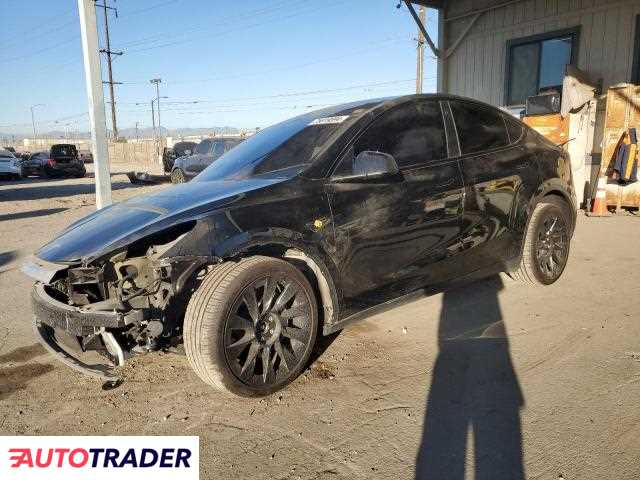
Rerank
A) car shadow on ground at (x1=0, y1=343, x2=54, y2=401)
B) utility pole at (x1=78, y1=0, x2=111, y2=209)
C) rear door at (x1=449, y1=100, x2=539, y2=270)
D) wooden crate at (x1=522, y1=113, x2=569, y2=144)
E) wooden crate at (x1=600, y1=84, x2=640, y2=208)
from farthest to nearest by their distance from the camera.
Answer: wooden crate at (x1=522, y1=113, x2=569, y2=144) < wooden crate at (x1=600, y1=84, x2=640, y2=208) < utility pole at (x1=78, y1=0, x2=111, y2=209) < rear door at (x1=449, y1=100, x2=539, y2=270) < car shadow on ground at (x1=0, y1=343, x2=54, y2=401)

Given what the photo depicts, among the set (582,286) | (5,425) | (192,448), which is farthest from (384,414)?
(582,286)

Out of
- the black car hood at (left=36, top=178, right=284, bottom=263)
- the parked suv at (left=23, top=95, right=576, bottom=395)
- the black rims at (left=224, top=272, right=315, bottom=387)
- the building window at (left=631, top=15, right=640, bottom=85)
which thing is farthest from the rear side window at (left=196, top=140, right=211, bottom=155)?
the black rims at (left=224, top=272, right=315, bottom=387)

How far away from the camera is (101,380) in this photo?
10.4 ft

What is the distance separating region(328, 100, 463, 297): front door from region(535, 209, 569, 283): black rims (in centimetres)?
130

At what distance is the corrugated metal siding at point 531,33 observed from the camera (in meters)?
8.52

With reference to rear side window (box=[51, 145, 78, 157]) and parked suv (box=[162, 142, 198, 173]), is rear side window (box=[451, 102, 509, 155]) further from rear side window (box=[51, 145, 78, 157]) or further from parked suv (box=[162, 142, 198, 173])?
rear side window (box=[51, 145, 78, 157])

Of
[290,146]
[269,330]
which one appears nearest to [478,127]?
[290,146]

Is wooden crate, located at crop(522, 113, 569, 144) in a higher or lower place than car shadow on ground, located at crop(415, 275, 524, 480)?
higher


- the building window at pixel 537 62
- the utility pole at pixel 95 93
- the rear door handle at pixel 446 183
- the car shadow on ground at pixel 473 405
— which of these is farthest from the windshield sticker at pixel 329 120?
the building window at pixel 537 62

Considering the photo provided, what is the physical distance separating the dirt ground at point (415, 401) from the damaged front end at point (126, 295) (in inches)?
15.9

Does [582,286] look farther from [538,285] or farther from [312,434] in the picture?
[312,434]

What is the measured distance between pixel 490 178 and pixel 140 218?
2.60m

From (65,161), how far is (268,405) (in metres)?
28.6

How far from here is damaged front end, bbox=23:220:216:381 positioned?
8.25 ft
